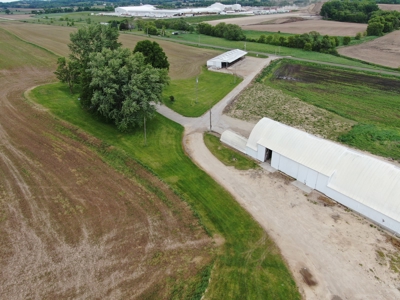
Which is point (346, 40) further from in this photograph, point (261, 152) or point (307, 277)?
point (307, 277)

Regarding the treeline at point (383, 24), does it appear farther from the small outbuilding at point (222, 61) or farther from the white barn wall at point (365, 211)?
the white barn wall at point (365, 211)

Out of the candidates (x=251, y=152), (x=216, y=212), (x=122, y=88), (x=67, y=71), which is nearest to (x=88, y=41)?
(x=67, y=71)

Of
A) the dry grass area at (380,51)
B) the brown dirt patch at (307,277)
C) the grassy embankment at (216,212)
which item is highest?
the dry grass area at (380,51)

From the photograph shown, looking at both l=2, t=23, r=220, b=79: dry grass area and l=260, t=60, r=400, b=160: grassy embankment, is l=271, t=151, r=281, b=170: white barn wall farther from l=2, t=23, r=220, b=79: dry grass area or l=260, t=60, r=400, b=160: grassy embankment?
l=2, t=23, r=220, b=79: dry grass area

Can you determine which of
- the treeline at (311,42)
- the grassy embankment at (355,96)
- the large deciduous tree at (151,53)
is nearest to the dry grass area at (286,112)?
the grassy embankment at (355,96)

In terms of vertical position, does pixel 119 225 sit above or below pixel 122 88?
below

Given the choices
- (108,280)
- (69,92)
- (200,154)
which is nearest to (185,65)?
(69,92)

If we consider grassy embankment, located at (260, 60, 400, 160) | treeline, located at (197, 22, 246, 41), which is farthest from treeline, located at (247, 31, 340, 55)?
grassy embankment, located at (260, 60, 400, 160)
